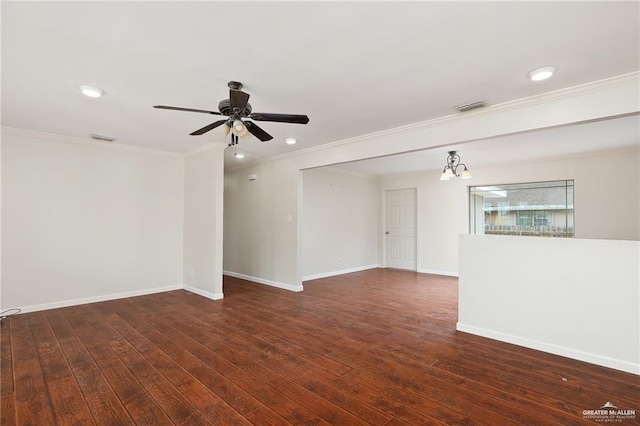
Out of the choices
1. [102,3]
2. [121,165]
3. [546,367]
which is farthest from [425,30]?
[121,165]

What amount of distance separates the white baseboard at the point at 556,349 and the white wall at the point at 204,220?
11.7 ft

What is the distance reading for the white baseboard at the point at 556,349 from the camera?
261cm

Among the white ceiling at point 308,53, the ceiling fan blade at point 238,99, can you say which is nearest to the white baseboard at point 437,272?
the white ceiling at point 308,53

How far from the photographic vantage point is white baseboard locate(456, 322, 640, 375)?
2.61 metres

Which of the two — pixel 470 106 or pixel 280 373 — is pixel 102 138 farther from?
pixel 470 106

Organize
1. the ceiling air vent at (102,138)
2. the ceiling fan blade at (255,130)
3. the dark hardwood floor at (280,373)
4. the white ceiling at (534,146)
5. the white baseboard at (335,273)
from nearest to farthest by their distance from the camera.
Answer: the dark hardwood floor at (280,373)
the ceiling fan blade at (255,130)
the white ceiling at (534,146)
the ceiling air vent at (102,138)
the white baseboard at (335,273)

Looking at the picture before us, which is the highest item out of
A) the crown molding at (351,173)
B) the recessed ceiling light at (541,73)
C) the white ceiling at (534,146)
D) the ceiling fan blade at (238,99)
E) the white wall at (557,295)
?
the recessed ceiling light at (541,73)

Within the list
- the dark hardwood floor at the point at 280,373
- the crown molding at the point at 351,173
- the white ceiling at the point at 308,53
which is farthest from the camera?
the crown molding at the point at 351,173

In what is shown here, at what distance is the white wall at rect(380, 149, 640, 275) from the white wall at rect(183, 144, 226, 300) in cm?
469

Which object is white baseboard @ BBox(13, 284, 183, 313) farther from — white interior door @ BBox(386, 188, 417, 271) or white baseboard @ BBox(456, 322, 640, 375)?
white interior door @ BBox(386, 188, 417, 271)

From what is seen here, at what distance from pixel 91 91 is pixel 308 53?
2122mm

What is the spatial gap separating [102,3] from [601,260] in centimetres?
417

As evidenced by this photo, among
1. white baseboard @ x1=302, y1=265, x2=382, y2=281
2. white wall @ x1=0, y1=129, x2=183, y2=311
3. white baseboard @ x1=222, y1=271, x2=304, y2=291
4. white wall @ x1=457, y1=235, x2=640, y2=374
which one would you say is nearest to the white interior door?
white baseboard @ x1=302, y1=265, x2=382, y2=281

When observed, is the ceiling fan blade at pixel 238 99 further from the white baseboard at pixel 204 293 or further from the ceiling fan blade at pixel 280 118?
the white baseboard at pixel 204 293
